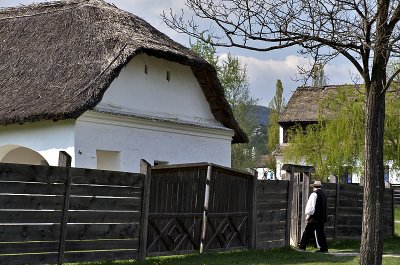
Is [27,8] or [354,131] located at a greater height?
[27,8]

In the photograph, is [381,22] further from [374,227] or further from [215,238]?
[215,238]

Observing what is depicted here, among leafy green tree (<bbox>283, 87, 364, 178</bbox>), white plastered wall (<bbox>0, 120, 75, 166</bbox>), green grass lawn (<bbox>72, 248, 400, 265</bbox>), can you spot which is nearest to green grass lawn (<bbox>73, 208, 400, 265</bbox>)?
green grass lawn (<bbox>72, 248, 400, 265</bbox>)

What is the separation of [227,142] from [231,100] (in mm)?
31934

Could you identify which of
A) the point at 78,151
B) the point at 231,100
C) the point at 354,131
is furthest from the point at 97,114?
the point at 231,100

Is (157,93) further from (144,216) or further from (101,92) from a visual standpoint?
(144,216)

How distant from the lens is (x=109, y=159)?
23047 millimetres

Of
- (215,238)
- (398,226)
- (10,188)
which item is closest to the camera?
(10,188)

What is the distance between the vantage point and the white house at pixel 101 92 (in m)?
21.3

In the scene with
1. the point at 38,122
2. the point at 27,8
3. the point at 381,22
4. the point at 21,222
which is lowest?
the point at 21,222

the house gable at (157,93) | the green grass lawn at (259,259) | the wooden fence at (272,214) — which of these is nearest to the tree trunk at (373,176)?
the green grass lawn at (259,259)

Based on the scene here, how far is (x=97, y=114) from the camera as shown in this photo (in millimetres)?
21625

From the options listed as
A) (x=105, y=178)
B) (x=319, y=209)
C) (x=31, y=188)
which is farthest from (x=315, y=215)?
(x=31, y=188)

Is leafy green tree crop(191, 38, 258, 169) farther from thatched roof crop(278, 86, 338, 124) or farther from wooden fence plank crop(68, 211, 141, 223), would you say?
wooden fence plank crop(68, 211, 141, 223)

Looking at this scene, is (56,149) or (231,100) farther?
(231,100)
